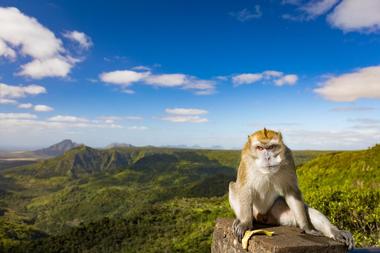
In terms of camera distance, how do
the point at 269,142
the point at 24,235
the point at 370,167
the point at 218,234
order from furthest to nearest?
Result: the point at 24,235 → the point at 370,167 → the point at 218,234 → the point at 269,142

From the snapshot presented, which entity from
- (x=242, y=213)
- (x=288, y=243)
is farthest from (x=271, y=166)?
(x=288, y=243)

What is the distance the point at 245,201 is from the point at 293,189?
0.74 meters

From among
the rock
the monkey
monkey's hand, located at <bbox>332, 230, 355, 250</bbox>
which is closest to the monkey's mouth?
the monkey

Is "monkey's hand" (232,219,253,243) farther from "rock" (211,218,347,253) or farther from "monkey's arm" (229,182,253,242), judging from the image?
"rock" (211,218,347,253)

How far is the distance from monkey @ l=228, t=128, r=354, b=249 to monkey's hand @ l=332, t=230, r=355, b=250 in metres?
0.08

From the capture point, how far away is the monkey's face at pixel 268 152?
5258mm

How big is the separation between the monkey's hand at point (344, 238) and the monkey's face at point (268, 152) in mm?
1104

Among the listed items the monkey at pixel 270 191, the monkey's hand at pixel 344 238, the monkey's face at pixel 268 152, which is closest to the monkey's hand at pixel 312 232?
the monkey at pixel 270 191

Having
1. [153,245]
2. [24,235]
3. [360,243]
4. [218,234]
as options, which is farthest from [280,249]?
[24,235]

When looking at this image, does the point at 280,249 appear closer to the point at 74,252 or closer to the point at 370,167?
the point at 370,167

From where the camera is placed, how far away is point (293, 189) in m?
5.62

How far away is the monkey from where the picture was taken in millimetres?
5277

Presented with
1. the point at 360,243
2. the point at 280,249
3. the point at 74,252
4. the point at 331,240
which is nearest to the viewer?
the point at 280,249

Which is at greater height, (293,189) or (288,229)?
(293,189)
